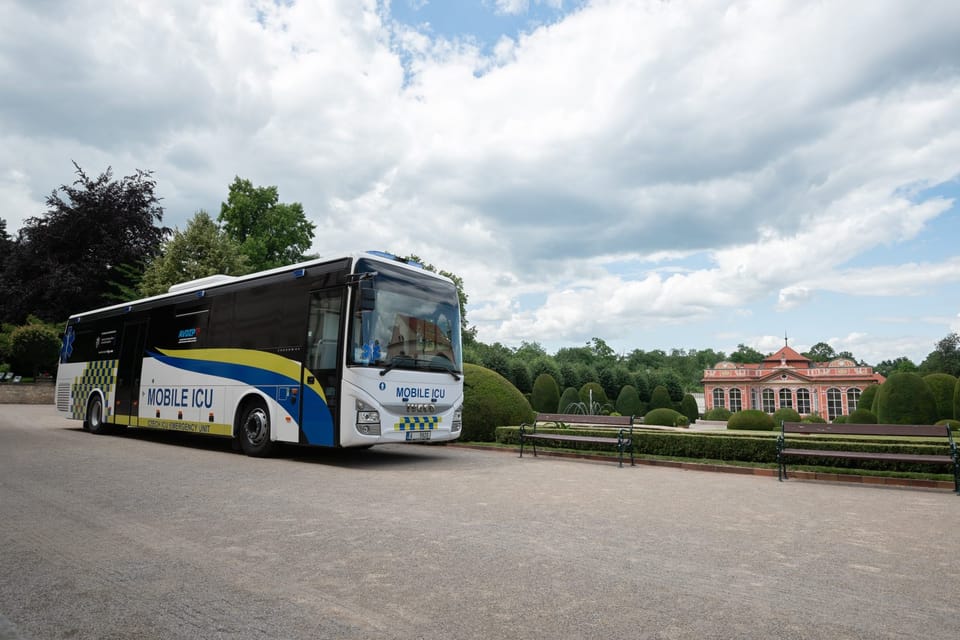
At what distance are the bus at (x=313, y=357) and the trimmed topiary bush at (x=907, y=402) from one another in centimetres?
2068

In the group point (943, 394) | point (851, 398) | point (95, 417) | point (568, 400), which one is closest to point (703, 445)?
point (95, 417)

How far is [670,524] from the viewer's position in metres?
6.32

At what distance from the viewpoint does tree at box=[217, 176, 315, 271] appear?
1624 inches

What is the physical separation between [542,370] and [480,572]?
43713 millimetres

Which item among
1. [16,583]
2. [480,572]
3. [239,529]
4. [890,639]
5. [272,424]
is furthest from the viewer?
[272,424]

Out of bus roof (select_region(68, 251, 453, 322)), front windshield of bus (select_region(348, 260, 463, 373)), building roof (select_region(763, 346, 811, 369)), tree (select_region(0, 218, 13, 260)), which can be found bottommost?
front windshield of bus (select_region(348, 260, 463, 373))

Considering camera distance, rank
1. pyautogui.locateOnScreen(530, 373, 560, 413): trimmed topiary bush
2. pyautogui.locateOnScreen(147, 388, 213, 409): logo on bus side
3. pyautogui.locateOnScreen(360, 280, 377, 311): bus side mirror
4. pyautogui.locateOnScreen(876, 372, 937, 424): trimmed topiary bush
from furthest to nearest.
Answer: pyautogui.locateOnScreen(530, 373, 560, 413): trimmed topiary bush → pyautogui.locateOnScreen(876, 372, 937, 424): trimmed topiary bush → pyautogui.locateOnScreen(147, 388, 213, 409): logo on bus side → pyautogui.locateOnScreen(360, 280, 377, 311): bus side mirror

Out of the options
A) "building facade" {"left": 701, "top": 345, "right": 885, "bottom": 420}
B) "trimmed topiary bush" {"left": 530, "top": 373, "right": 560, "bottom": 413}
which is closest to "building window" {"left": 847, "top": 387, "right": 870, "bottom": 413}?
"building facade" {"left": 701, "top": 345, "right": 885, "bottom": 420}

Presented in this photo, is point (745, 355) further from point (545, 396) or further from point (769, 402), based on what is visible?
point (545, 396)

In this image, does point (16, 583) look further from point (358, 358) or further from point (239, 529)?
point (358, 358)

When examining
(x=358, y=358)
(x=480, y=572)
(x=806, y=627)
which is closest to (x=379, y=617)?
(x=480, y=572)

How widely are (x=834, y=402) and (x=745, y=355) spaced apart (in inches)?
2692

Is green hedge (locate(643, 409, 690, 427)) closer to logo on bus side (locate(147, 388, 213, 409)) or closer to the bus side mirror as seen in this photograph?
logo on bus side (locate(147, 388, 213, 409))

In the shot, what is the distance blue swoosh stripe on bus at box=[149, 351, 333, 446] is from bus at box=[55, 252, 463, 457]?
21 mm
